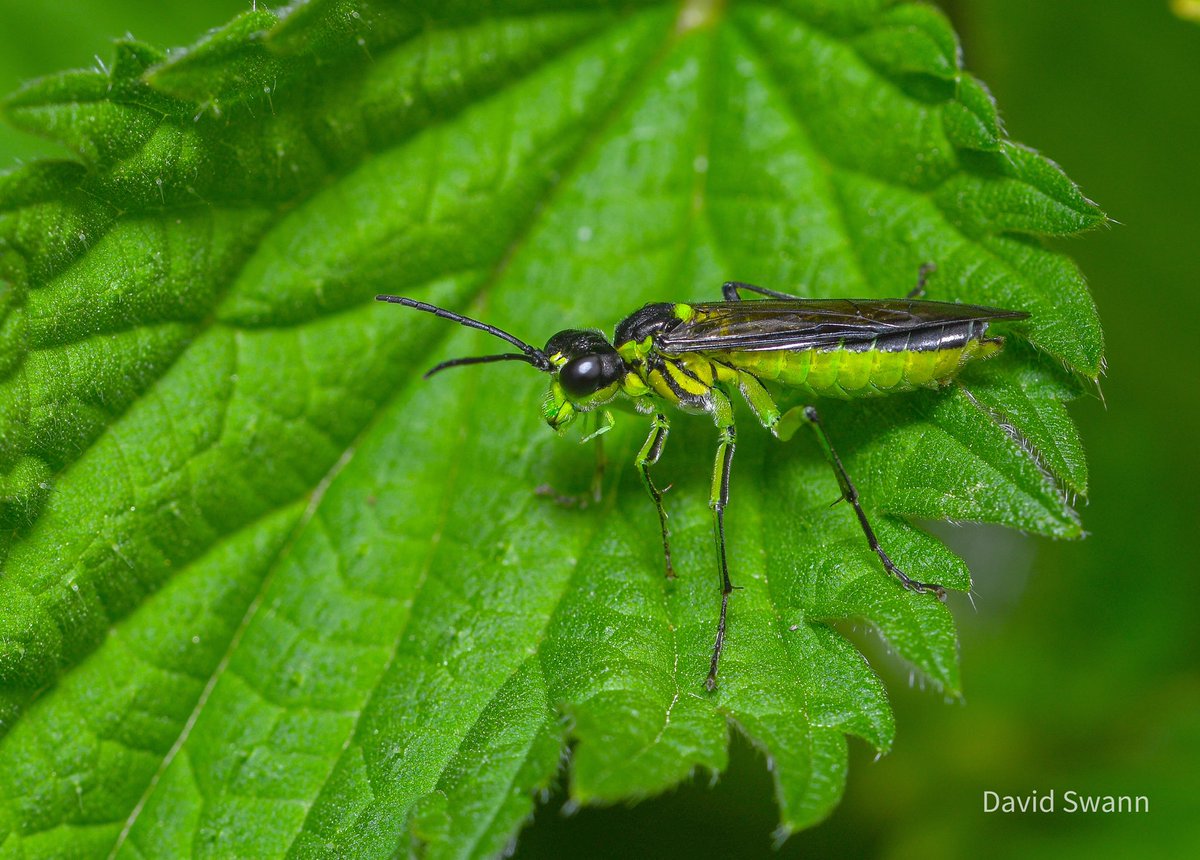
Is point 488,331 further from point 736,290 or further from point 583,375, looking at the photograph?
point 736,290

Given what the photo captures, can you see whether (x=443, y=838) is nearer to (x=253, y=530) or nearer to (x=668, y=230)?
(x=253, y=530)

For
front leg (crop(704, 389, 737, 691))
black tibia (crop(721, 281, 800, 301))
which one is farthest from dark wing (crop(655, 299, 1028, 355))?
front leg (crop(704, 389, 737, 691))

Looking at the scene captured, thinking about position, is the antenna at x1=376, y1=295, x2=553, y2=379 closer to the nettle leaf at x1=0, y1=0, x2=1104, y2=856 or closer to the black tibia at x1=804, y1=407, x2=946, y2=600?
the nettle leaf at x1=0, y1=0, x2=1104, y2=856

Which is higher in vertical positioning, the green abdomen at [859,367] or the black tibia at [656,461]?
the green abdomen at [859,367]

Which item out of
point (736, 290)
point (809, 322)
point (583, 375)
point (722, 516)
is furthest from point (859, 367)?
point (583, 375)

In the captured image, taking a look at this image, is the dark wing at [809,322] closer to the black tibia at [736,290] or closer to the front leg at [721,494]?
the black tibia at [736,290]

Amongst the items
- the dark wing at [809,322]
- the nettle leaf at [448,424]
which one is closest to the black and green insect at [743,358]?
the dark wing at [809,322]
